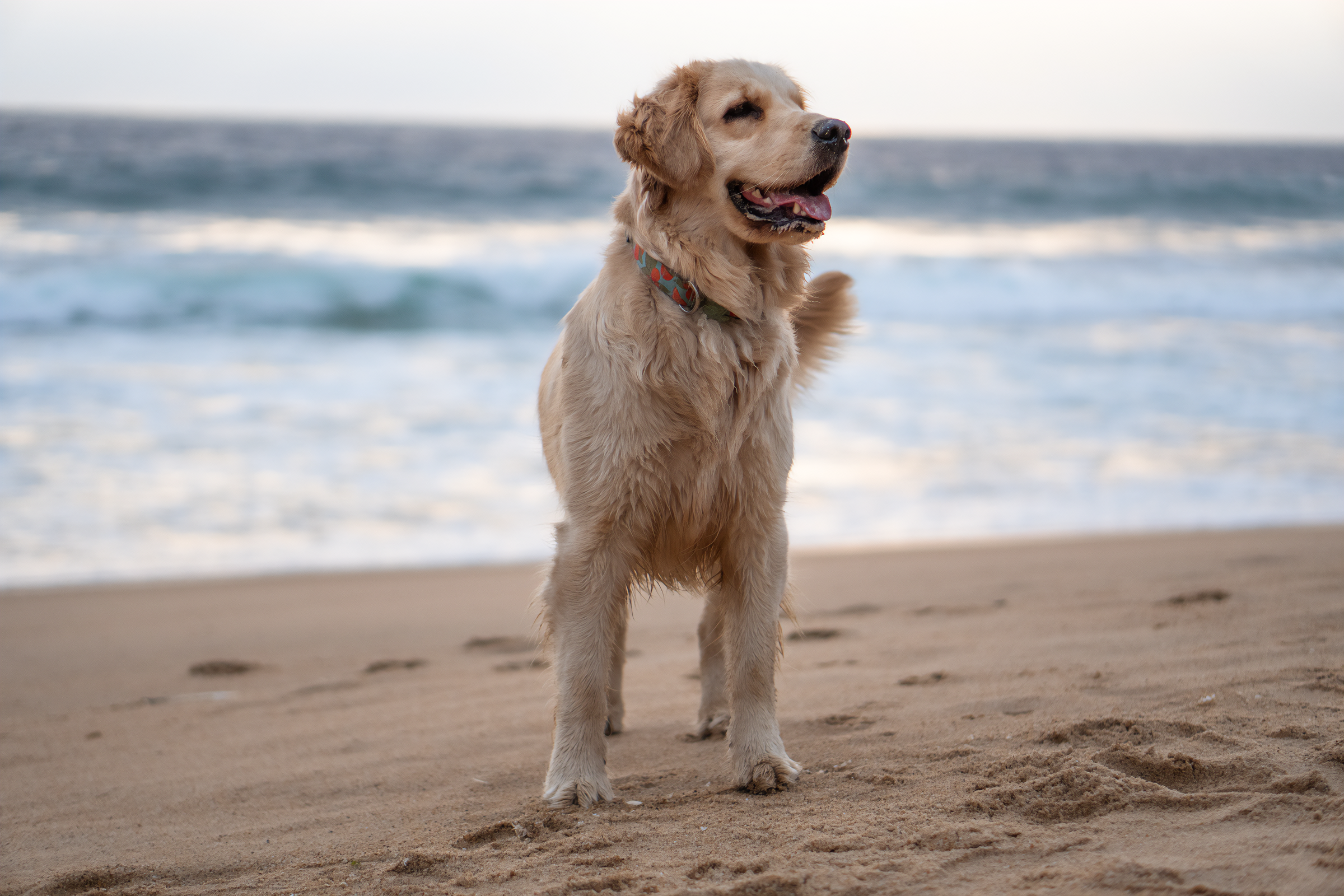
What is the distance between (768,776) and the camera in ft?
8.80

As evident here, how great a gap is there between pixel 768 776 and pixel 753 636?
36cm

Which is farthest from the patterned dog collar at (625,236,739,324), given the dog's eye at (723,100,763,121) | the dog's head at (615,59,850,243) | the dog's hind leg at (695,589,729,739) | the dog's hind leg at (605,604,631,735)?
the dog's hind leg at (605,604,631,735)

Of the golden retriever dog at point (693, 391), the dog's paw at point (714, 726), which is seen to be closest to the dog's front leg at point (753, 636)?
the golden retriever dog at point (693, 391)

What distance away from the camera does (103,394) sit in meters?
8.59

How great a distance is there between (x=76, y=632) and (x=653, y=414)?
3317mm

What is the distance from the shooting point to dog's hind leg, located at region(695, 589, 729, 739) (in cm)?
327

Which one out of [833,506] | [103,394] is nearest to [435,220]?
[103,394]

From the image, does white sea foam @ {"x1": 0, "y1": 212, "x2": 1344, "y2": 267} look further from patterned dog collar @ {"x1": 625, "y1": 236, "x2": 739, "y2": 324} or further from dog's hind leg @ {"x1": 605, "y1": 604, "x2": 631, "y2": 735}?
patterned dog collar @ {"x1": 625, "y1": 236, "x2": 739, "y2": 324}

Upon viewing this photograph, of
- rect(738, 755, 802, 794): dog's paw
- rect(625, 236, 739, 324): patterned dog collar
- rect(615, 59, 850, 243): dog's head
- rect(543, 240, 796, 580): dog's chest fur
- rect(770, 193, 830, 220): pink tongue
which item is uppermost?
rect(615, 59, 850, 243): dog's head

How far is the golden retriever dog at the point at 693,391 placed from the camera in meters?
2.64

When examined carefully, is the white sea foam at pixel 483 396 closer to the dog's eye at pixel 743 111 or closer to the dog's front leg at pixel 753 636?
the dog's eye at pixel 743 111

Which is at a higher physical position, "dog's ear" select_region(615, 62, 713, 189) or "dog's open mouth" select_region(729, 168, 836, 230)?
"dog's ear" select_region(615, 62, 713, 189)

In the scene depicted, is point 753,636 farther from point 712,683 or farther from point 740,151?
point 740,151

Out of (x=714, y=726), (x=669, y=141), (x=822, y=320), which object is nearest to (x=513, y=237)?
(x=822, y=320)
